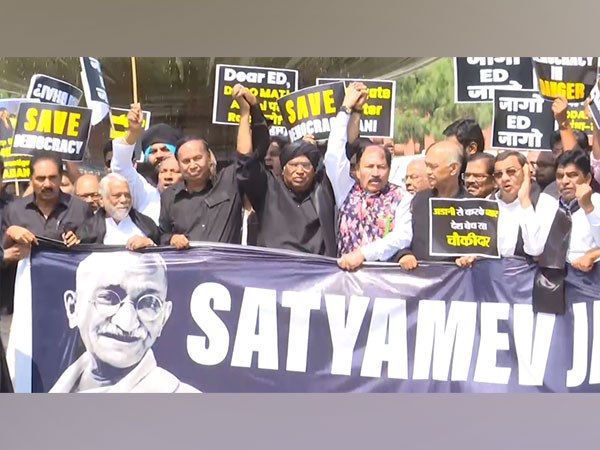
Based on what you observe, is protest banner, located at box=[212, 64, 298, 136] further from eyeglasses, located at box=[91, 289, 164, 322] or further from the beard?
eyeglasses, located at box=[91, 289, 164, 322]

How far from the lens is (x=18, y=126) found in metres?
5.38

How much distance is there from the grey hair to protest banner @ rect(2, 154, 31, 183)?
1.17 ft

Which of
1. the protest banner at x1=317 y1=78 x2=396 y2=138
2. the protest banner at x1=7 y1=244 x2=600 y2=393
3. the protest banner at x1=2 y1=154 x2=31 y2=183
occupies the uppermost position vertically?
the protest banner at x1=317 y1=78 x2=396 y2=138

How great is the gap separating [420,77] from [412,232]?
75 cm

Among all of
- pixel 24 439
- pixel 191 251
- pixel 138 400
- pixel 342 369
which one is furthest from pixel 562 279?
pixel 24 439

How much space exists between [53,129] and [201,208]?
2.66 feet

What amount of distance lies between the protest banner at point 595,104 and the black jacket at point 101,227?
218 centimetres

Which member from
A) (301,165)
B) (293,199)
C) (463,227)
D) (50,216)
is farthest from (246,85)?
(463,227)

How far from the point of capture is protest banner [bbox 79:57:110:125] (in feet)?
17.6

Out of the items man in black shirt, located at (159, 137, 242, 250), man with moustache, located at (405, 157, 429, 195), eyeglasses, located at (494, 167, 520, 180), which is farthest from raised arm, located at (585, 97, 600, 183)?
man in black shirt, located at (159, 137, 242, 250)

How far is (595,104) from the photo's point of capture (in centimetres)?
537

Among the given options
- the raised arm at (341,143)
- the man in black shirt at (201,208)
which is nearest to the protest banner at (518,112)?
the raised arm at (341,143)

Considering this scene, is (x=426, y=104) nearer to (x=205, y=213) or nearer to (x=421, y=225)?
(x=421, y=225)
